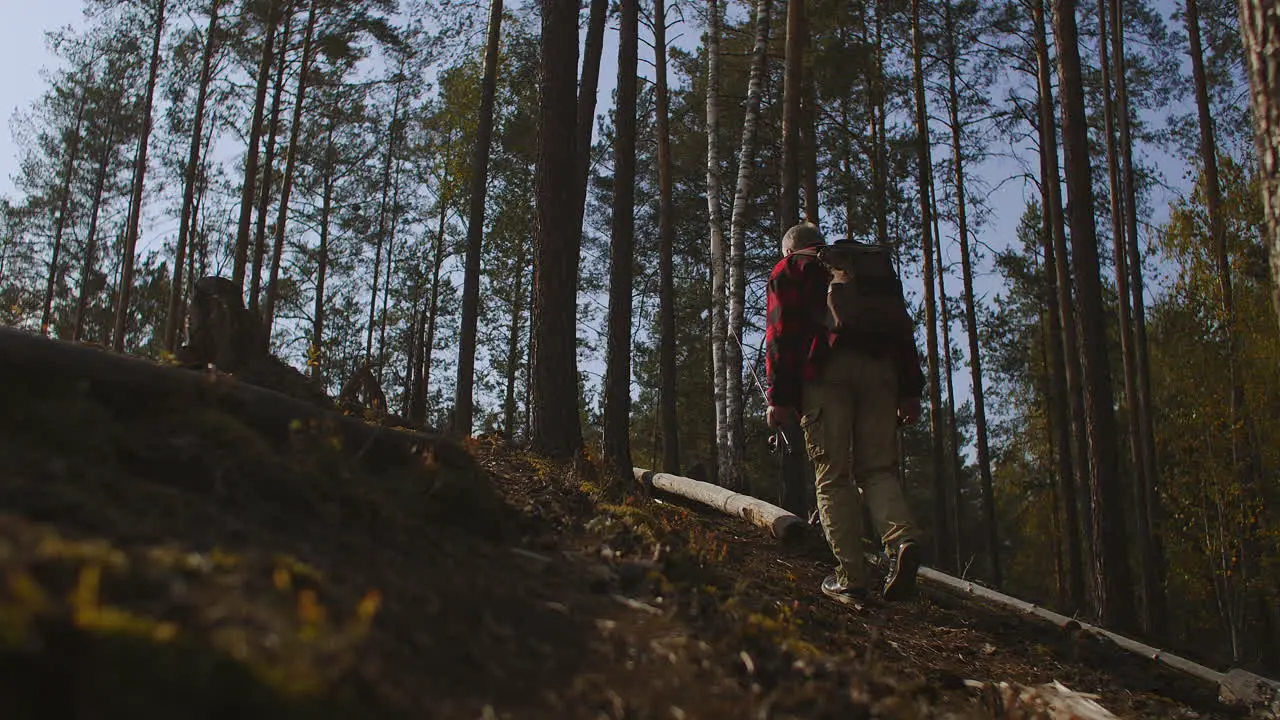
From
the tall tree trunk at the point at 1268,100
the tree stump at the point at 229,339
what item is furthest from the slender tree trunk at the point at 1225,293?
the tree stump at the point at 229,339

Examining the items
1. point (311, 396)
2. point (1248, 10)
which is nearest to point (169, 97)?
point (311, 396)

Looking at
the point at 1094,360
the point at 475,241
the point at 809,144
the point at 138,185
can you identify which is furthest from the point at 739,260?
the point at 138,185

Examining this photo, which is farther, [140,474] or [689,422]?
[689,422]

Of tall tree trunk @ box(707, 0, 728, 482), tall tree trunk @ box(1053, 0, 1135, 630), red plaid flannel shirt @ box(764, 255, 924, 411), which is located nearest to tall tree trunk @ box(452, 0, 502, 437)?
tall tree trunk @ box(707, 0, 728, 482)

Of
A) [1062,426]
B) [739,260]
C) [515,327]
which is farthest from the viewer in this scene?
[515,327]

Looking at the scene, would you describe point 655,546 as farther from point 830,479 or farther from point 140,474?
point 140,474

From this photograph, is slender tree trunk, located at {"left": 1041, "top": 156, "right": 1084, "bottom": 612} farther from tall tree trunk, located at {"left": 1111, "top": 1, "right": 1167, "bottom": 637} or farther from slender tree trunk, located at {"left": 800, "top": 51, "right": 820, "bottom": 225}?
slender tree trunk, located at {"left": 800, "top": 51, "right": 820, "bottom": 225}

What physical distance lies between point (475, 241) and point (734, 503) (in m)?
10.6

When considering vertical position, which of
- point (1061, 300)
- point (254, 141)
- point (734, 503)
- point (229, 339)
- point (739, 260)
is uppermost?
point (254, 141)

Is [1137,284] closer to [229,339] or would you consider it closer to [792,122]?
[792,122]

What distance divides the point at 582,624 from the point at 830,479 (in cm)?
259

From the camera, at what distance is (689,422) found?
92.9 ft

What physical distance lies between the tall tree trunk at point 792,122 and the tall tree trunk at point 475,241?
7.05m

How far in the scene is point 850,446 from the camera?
4.95m
